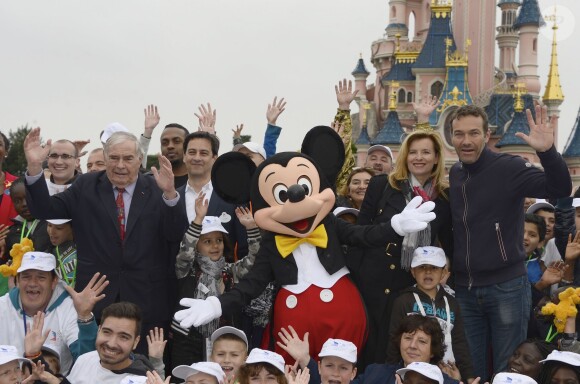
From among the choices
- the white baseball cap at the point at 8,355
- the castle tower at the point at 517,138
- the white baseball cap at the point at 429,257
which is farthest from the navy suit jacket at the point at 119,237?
the castle tower at the point at 517,138

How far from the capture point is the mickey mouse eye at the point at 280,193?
664 centimetres

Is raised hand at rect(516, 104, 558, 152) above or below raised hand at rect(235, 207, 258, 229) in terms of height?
above

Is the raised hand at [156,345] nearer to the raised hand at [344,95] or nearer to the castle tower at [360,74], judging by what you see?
the raised hand at [344,95]

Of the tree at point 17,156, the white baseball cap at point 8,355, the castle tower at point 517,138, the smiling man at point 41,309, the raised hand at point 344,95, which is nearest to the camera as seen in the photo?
the white baseball cap at point 8,355

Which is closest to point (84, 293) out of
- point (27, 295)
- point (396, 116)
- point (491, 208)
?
point (27, 295)

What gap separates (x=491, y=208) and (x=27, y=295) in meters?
3.46

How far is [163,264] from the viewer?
23.6 ft

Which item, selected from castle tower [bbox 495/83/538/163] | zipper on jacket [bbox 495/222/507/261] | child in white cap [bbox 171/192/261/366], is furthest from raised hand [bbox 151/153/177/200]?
castle tower [bbox 495/83/538/163]

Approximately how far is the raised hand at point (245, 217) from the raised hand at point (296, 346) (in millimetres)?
926

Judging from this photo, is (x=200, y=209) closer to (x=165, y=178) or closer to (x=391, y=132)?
(x=165, y=178)

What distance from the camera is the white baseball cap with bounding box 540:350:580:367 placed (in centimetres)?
616

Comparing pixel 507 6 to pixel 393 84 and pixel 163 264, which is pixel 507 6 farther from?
pixel 163 264

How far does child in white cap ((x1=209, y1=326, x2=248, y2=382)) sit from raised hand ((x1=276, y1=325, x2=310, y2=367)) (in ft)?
0.94

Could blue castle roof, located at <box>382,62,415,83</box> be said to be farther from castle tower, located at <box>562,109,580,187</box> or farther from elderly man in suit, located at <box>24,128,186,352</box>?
elderly man in suit, located at <box>24,128,186,352</box>
